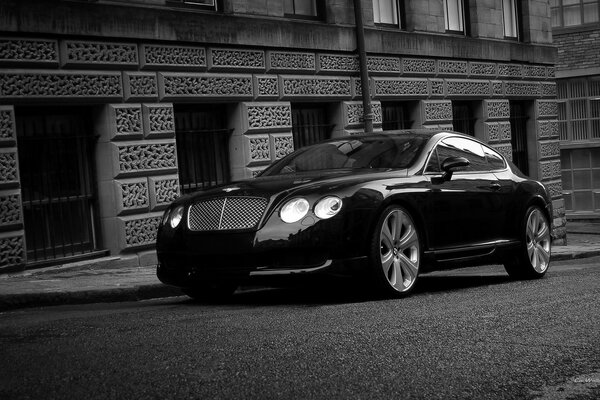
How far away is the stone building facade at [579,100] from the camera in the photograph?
→ 113ft

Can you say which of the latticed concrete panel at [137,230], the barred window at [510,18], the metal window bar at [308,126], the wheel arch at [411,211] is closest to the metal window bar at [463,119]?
the barred window at [510,18]

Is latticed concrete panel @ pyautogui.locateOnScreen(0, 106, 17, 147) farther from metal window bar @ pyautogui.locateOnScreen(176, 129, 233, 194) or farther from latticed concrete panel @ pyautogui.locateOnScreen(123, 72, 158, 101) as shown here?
metal window bar @ pyautogui.locateOnScreen(176, 129, 233, 194)

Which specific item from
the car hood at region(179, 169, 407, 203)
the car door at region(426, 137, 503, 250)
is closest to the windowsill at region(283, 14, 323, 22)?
the car door at region(426, 137, 503, 250)

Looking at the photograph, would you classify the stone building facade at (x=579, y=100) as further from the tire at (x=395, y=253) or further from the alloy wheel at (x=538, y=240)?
the tire at (x=395, y=253)

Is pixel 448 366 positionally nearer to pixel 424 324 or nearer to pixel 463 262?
pixel 424 324

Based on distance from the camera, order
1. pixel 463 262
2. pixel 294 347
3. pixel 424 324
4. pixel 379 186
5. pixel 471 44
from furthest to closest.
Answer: pixel 471 44
pixel 463 262
pixel 379 186
pixel 424 324
pixel 294 347

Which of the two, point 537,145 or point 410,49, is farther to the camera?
point 537,145

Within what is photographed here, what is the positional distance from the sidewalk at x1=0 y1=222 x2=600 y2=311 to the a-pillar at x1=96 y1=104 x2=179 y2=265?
0.91 m

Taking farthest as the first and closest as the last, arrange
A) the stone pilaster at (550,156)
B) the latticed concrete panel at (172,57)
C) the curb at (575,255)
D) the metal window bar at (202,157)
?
the stone pilaster at (550,156) < the curb at (575,255) < the metal window bar at (202,157) < the latticed concrete panel at (172,57)

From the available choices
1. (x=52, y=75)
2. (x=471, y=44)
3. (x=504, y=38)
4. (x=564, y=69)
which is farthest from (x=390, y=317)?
(x=564, y=69)

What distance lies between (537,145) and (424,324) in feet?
62.8

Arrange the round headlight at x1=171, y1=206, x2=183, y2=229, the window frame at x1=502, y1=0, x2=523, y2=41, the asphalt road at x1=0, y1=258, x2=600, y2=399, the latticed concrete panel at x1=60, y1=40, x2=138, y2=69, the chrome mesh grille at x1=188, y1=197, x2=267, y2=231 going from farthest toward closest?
the window frame at x1=502, y1=0, x2=523, y2=41, the latticed concrete panel at x1=60, y1=40, x2=138, y2=69, the round headlight at x1=171, y1=206, x2=183, y2=229, the chrome mesh grille at x1=188, y1=197, x2=267, y2=231, the asphalt road at x1=0, y1=258, x2=600, y2=399

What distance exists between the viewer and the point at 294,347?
605 centimetres

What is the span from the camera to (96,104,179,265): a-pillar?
14359 millimetres
